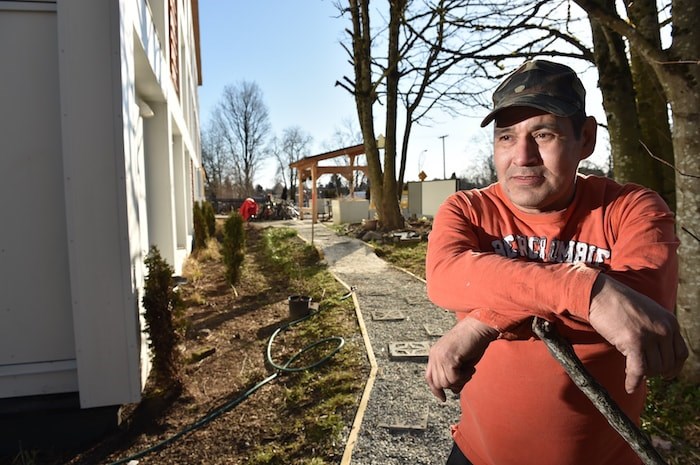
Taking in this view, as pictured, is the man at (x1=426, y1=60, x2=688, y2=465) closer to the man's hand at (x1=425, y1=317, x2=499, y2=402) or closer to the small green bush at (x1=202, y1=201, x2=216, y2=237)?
the man's hand at (x1=425, y1=317, x2=499, y2=402)

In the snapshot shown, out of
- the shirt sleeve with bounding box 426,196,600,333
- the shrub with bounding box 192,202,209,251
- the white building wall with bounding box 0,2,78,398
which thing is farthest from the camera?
the shrub with bounding box 192,202,209,251

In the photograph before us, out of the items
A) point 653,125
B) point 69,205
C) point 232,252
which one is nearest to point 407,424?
point 69,205

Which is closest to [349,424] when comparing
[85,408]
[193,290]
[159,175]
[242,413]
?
[242,413]

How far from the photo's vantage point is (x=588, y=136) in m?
1.21

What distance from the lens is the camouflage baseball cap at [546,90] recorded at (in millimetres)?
1117

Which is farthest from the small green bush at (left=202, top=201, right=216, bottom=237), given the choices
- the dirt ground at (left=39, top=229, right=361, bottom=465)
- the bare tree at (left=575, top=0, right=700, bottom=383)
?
the bare tree at (left=575, top=0, right=700, bottom=383)

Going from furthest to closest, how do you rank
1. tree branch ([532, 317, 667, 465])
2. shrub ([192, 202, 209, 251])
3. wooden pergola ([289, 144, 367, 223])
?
1. wooden pergola ([289, 144, 367, 223])
2. shrub ([192, 202, 209, 251])
3. tree branch ([532, 317, 667, 465])

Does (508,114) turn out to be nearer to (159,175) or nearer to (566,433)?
(566,433)

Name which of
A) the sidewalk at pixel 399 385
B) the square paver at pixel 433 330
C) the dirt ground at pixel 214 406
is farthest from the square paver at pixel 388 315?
the dirt ground at pixel 214 406

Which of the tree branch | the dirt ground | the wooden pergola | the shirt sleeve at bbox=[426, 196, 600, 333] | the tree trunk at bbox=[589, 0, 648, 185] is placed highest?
the wooden pergola

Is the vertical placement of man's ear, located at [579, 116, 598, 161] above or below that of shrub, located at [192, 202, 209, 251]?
above

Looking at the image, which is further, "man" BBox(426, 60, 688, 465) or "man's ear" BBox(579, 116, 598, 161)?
"man's ear" BBox(579, 116, 598, 161)

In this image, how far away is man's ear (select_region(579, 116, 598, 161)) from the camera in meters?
1.19

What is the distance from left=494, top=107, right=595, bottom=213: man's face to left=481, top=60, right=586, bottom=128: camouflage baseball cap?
30 millimetres
